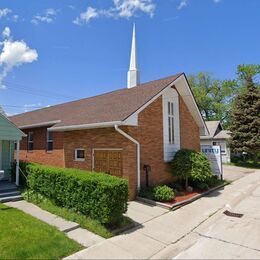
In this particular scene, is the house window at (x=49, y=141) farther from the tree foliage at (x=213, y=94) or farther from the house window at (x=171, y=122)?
the tree foliage at (x=213, y=94)

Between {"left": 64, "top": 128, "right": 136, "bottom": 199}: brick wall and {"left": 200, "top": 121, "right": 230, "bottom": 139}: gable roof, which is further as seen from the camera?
{"left": 200, "top": 121, "right": 230, "bottom": 139}: gable roof

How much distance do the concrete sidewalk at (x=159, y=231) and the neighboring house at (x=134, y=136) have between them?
7.05 ft

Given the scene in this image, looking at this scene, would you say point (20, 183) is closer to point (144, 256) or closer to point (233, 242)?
point (144, 256)

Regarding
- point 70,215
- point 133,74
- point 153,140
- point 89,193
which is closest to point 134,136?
point 153,140

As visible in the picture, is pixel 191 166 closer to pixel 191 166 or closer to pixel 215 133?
pixel 191 166

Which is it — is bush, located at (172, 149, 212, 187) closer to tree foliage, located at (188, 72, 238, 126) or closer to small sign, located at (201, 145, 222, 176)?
small sign, located at (201, 145, 222, 176)

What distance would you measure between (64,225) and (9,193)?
14.8 ft

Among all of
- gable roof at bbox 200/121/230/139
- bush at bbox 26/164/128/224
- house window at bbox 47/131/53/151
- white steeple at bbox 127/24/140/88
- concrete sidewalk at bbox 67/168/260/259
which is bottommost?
concrete sidewalk at bbox 67/168/260/259

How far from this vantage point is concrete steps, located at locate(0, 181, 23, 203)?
9933 millimetres

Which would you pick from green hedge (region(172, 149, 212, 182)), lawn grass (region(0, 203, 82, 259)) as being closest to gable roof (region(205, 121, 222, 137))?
green hedge (region(172, 149, 212, 182))

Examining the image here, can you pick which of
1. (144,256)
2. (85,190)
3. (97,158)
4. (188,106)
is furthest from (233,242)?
(188,106)

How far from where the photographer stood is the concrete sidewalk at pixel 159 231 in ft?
19.0

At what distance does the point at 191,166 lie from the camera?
39.0 ft

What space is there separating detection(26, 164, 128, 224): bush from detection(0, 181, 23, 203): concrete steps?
4.76ft
